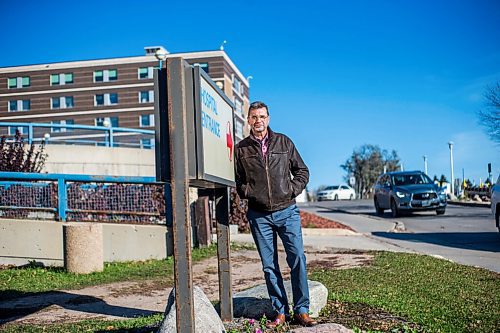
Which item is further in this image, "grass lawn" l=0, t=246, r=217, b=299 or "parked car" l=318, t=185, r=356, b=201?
"parked car" l=318, t=185, r=356, b=201

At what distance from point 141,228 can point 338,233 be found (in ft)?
23.5

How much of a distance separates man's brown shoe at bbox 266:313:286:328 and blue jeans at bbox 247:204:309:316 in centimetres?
5

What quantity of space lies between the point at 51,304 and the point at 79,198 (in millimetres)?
4584

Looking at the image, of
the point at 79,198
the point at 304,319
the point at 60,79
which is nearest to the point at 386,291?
the point at 304,319

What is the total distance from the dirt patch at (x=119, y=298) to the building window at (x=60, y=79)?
2822 inches

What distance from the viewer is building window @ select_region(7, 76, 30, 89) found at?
73.4 meters

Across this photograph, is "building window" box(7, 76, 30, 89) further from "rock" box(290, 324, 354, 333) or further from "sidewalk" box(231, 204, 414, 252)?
"rock" box(290, 324, 354, 333)

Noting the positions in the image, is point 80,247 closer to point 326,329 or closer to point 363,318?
point 363,318

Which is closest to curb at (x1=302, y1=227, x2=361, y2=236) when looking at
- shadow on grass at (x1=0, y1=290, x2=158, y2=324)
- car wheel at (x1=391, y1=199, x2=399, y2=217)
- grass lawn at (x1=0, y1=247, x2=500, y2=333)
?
grass lawn at (x1=0, y1=247, x2=500, y2=333)

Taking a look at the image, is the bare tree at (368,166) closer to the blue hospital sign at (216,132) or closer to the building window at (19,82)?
the building window at (19,82)

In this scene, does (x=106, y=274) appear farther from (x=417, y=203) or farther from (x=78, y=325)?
(x=417, y=203)

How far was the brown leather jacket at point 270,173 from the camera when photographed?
5332mm

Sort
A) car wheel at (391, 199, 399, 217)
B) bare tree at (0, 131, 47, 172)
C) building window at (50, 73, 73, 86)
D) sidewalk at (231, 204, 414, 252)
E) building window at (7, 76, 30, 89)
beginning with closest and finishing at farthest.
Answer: sidewalk at (231, 204, 414, 252) < bare tree at (0, 131, 47, 172) < car wheel at (391, 199, 399, 217) < building window at (7, 76, 30, 89) < building window at (50, 73, 73, 86)

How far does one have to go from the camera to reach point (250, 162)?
5.43 meters
